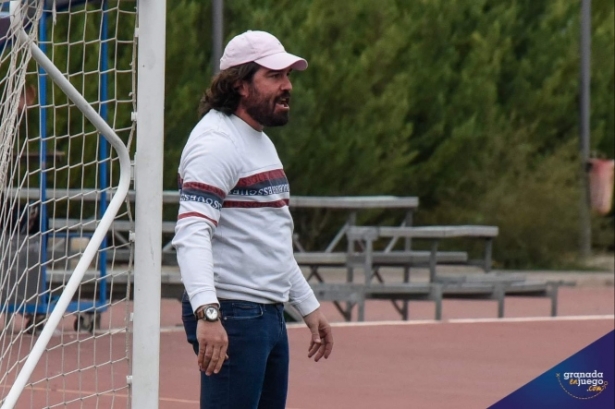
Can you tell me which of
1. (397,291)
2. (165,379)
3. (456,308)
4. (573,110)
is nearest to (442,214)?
(573,110)

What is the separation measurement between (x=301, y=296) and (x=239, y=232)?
50 cm

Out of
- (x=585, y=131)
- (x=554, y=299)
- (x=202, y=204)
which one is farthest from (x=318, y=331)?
(x=585, y=131)

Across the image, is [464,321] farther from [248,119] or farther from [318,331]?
[248,119]

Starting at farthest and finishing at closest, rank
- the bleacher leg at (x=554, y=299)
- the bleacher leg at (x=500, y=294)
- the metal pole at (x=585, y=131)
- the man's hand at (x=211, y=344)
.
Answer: the metal pole at (x=585, y=131), the bleacher leg at (x=554, y=299), the bleacher leg at (x=500, y=294), the man's hand at (x=211, y=344)

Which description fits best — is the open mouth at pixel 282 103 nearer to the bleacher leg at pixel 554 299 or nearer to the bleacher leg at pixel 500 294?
the bleacher leg at pixel 500 294

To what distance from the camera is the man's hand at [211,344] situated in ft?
13.9

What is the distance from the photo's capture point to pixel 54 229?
21.5 feet

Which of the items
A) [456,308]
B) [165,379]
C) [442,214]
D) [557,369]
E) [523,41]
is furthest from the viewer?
[523,41]

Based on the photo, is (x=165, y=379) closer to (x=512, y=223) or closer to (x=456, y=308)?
(x=456, y=308)

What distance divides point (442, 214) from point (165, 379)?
13.0 m

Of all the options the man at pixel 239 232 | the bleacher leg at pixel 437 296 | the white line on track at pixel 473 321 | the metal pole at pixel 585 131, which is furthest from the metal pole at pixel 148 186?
the metal pole at pixel 585 131

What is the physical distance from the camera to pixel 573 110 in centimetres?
2300

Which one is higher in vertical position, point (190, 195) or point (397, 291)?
point (190, 195)

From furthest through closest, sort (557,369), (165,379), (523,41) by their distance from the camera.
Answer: (523,41), (165,379), (557,369)
